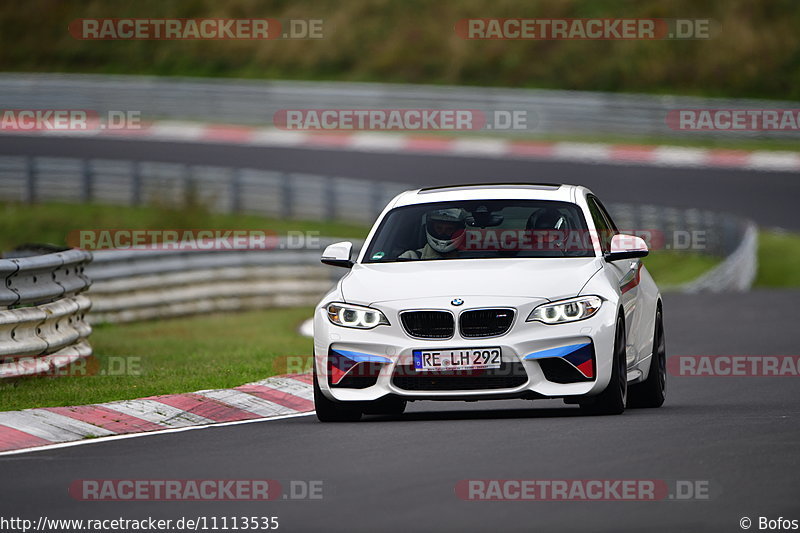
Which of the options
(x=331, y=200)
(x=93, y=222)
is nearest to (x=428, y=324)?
(x=331, y=200)

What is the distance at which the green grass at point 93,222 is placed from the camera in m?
31.0

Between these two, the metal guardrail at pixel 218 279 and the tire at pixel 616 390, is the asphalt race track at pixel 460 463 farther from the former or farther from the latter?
the metal guardrail at pixel 218 279

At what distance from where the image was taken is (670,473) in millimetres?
8438

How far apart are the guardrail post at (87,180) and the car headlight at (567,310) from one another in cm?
2353

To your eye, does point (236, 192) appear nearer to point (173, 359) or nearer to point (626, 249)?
point (173, 359)

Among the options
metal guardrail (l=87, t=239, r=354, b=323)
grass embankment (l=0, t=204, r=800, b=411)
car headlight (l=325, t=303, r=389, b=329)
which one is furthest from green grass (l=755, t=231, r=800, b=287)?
car headlight (l=325, t=303, r=389, b=329)

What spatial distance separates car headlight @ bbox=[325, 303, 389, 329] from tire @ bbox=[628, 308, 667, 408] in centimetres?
237

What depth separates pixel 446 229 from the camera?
11680 millimetres

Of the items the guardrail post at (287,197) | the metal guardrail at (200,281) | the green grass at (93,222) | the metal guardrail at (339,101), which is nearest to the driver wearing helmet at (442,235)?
the metal guardrail at (200,281)

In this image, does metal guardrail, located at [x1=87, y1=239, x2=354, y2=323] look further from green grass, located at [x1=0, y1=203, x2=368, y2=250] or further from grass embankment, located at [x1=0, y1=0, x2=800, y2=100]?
grass embankment, located at [x1=0, y1=0, x2=800, y2=100]

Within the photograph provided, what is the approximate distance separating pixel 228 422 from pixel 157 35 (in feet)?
147

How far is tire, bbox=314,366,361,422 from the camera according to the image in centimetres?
1099

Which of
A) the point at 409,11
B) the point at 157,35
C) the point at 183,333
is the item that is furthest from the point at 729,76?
the point at 183,333

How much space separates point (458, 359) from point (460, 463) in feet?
5.37
